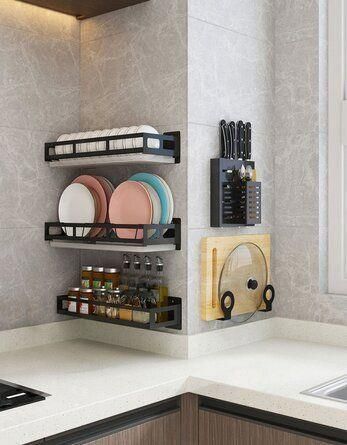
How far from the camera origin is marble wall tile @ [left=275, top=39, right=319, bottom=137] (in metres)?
2.45

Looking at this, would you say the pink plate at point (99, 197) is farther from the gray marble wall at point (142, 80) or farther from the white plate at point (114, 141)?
the white plate at point (114, 141)

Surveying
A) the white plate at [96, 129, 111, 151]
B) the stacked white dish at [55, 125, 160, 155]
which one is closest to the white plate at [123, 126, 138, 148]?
the stacked white dish at [55, 125, 160, 155]

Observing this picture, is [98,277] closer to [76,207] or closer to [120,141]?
[76,207]

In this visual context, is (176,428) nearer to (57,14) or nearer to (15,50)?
(15,50)

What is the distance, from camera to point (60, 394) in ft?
5.49

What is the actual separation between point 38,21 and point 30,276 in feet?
3.21

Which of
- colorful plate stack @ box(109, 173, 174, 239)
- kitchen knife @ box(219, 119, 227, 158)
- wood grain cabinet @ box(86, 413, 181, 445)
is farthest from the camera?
kitchen knife @ box(219, 119, 227, 158)

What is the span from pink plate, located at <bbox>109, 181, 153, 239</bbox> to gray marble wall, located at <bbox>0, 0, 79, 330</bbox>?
31cm

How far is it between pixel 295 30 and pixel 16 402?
1.79 m

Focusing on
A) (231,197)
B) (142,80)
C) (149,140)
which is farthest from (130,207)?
(142,80)

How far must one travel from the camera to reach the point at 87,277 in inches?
93.4

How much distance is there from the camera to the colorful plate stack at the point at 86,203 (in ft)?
7.66

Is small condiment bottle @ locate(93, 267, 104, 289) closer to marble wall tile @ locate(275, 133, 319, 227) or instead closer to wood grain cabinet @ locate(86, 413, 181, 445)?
wood grain cabinet @ locate(86, 413, 181, 445)

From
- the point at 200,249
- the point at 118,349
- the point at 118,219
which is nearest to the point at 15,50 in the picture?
the point at 118,219
